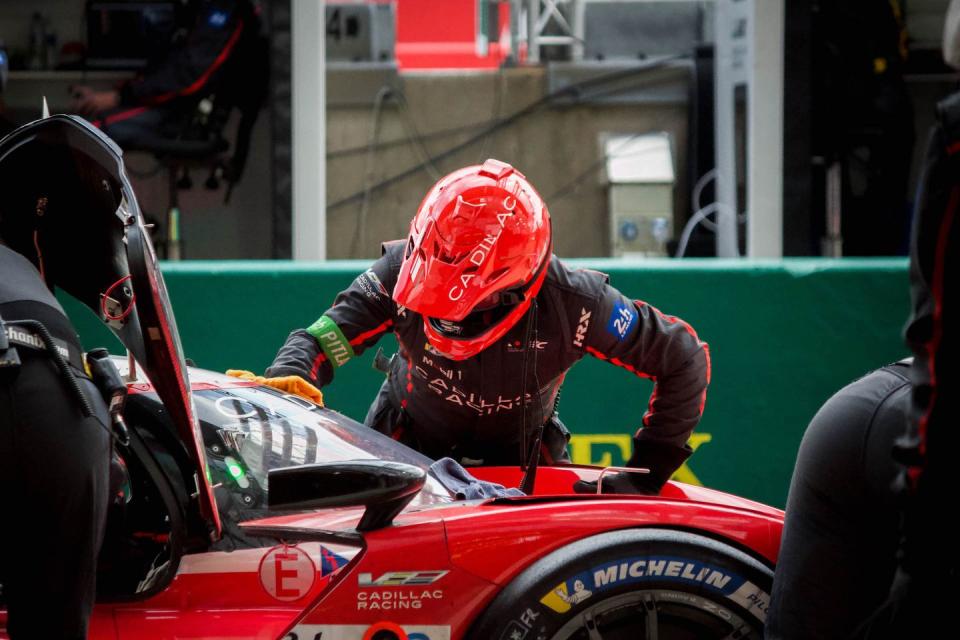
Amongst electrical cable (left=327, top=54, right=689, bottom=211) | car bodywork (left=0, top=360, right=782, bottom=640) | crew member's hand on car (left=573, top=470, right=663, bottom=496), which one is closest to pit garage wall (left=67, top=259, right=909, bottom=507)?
crew member's hand on car (left=573, top=470, right=663, bottom=496)

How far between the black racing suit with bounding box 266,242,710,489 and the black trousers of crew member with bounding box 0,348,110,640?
62.4 inches

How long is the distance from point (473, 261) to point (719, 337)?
2301 mm

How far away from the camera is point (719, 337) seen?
546 cm

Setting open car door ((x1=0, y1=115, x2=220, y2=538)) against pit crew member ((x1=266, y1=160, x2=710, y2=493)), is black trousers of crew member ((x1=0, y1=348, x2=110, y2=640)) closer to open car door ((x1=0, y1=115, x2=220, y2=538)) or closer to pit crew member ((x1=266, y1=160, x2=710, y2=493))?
open car door ((x1=0, y1=115, x2=220, y2=538))

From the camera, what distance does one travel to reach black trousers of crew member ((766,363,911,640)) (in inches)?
72.8

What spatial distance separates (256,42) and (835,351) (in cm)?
461

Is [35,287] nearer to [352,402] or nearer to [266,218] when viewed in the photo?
[352,402]

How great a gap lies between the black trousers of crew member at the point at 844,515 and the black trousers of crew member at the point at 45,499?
45.8 inches

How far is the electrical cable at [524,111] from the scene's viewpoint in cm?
959

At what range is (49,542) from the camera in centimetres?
204

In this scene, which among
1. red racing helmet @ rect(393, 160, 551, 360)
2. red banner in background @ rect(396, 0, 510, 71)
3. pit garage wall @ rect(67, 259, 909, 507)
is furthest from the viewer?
red banner in background @ rect(396, 0, 510, 71)

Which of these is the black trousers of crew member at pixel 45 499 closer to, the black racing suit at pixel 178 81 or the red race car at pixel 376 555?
the red race car at pixel 376 555

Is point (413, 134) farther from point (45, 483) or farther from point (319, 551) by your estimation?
point (45, 483)

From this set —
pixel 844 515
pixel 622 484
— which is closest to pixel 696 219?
pixel 622 484
